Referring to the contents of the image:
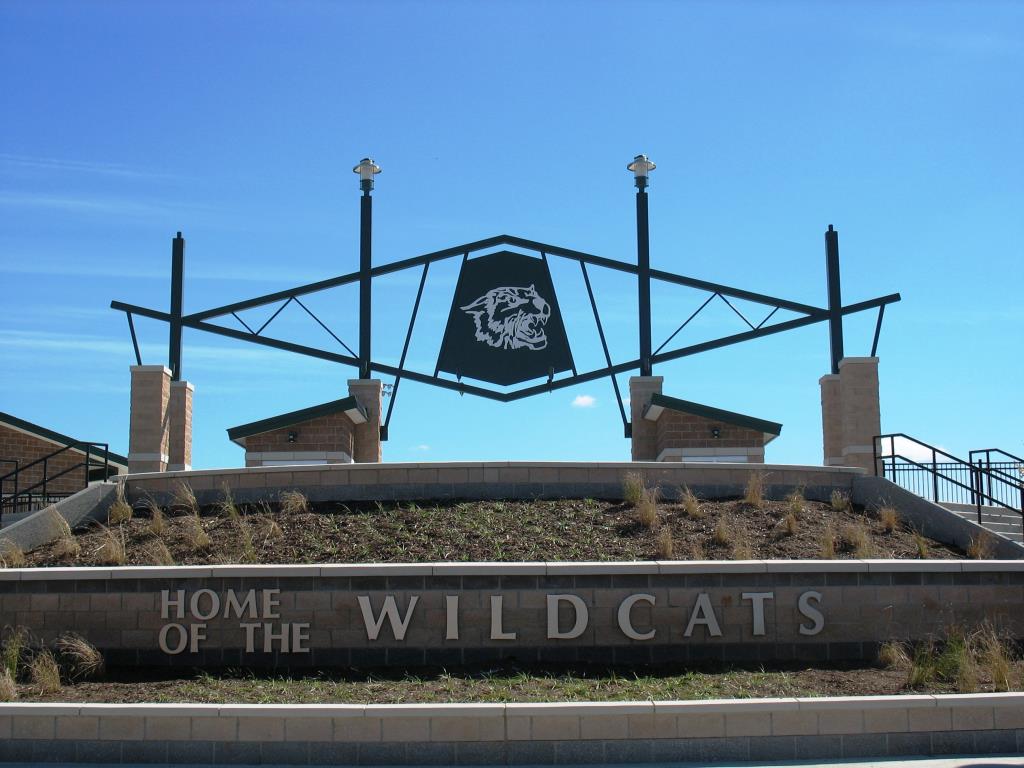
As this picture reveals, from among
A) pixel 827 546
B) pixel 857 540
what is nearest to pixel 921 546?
pixel 857 540

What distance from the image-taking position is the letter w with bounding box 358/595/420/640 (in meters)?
12.3

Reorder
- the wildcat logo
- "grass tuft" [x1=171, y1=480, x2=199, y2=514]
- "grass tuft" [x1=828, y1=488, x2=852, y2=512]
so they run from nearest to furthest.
Result: "grass tuft" [x1=171, y1=480, x2=199, y2=514] < "grass tuft" [x1=828, y1=488, x2=852, y2=512] < the wildcat logo

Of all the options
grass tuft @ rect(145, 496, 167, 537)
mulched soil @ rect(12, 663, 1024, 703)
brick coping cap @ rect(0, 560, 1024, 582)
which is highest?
grass tuft @ rect(145, 496, 167, 537)

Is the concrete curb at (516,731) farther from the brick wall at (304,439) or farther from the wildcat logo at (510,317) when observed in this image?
the wildcat logo at (510,317)

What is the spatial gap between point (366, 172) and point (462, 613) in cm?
1636

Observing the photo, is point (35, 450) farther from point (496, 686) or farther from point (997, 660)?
point (997, 660)

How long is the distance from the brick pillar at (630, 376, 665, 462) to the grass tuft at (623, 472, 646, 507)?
29.5 ft

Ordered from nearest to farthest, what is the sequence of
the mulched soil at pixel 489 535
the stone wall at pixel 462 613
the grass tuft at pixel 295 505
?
the stone wall at pixel 462 613 → the mulched soil at pixel 489 535 → the grass tuft at pixel 295 505

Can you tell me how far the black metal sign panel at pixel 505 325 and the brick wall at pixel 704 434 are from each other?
3.24 meters

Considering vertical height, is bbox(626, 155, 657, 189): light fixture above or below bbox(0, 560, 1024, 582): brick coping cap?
above

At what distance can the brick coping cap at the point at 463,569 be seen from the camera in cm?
1243

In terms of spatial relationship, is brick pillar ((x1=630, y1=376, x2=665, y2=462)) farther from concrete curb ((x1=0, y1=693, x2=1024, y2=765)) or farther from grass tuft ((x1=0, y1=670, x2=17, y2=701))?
grass tuft ((x1=0, y1=670, x2=17, y2=701))

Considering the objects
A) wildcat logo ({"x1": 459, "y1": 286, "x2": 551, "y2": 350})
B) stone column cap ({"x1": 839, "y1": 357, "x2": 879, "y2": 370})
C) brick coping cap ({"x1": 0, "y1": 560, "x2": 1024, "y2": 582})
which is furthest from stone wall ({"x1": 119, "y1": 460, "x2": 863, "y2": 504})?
wildcat logo ({"x1": 459, "y1": 286, "x2": 551, "y2": 350})

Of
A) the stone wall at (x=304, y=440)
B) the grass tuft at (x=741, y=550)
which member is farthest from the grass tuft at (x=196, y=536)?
the stone wall at (x=304, y=440)
